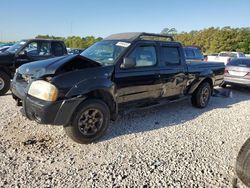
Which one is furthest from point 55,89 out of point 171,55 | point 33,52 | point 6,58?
point 33,52

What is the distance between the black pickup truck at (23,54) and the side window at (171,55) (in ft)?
15.5

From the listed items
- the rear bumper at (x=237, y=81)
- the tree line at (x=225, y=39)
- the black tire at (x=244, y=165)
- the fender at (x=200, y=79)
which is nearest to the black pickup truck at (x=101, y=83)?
the fender at (x=200, y=79)

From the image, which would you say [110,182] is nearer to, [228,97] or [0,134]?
[0,134]

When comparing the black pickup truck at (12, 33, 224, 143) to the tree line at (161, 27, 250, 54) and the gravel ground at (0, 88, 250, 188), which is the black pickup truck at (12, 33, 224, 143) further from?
the tree line at (161, 27, 250, 54)

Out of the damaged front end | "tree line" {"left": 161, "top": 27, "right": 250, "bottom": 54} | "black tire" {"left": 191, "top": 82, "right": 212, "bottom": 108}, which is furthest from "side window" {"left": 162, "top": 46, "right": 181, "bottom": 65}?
"tree line" {"left": 161, "top": 27, "right": 250, "bottom": 54}

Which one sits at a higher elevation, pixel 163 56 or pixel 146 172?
pixel 163 56

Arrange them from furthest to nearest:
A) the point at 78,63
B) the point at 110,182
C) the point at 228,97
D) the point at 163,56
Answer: the point at 228,97, the point at 163,56, the point at 78,63, the point at 110,182

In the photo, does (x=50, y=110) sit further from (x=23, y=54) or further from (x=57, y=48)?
(x=57, y=48)

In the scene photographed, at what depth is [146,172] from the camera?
3154mm

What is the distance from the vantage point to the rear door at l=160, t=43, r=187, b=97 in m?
5.22

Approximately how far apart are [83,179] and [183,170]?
1395mm

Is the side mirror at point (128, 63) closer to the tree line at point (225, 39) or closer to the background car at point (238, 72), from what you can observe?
the background car at point (238, 72)

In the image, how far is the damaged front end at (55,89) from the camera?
134 inches

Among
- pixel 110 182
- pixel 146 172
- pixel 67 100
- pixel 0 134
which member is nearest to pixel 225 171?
pixel 146 172
